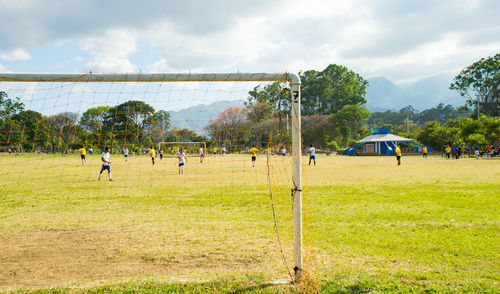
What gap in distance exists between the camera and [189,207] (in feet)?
29.2

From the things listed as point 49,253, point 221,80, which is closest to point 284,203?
point 221,80

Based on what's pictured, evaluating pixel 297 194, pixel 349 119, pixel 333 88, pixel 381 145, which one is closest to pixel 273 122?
pixel 297 194

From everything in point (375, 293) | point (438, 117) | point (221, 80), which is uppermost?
point (438, 117)

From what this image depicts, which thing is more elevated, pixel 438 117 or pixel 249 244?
pixel 438 117

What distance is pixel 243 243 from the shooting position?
5754 millimetres

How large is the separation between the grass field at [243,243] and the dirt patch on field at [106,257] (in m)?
0.02

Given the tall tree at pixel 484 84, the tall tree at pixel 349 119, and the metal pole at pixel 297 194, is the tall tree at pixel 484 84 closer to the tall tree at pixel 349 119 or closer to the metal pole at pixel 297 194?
the tall tree at pixel 349 119

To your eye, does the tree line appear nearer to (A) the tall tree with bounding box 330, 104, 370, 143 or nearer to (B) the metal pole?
(A) the tall tree with bounding box 330, 104, 370, 143

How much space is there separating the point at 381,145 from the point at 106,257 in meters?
53.1

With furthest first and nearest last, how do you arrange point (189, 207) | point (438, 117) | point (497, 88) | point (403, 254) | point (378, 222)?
point (438, 117) < point (497, 88) < point (189, 207) < point (378, 222) < point (403, 254)

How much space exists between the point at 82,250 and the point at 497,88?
87.8 meters

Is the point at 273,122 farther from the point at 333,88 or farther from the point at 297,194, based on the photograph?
the point at 333,88

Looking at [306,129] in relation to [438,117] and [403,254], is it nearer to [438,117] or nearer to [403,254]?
[403,254]

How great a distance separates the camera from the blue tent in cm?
5209
